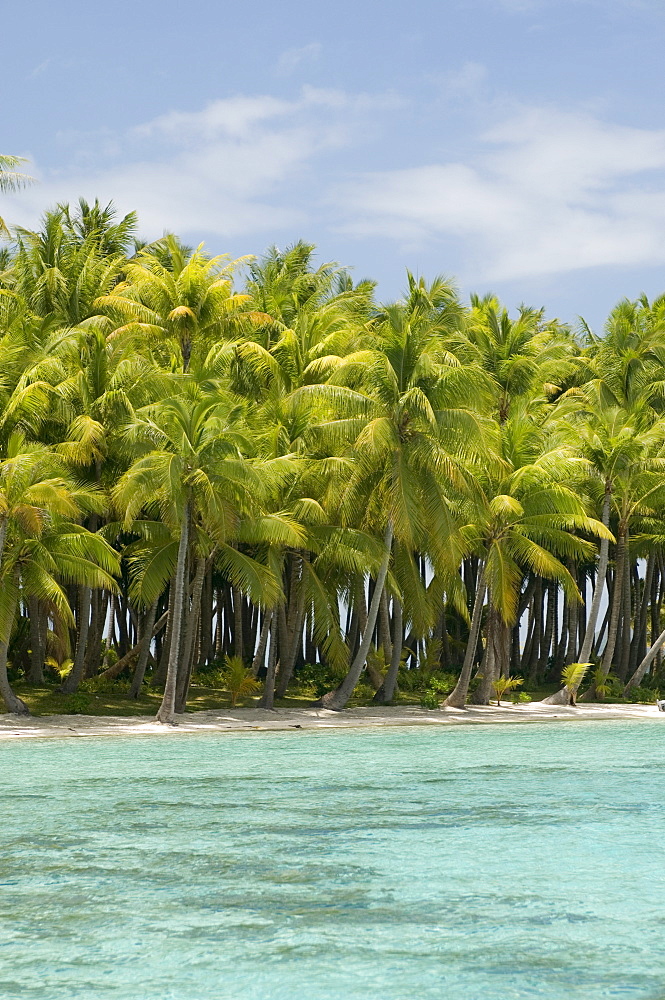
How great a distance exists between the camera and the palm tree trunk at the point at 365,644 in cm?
2608

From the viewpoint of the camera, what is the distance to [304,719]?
2555 centimetres

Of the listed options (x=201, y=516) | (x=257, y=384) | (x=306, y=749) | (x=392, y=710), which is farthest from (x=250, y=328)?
(x=306, y=749)

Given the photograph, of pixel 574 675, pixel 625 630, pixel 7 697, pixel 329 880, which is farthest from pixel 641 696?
pixel 329 880

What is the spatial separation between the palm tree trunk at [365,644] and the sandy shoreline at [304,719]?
35 centimetres

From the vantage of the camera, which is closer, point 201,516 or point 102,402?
point 201,516

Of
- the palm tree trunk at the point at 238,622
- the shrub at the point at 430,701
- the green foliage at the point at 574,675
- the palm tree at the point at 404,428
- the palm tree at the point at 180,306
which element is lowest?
the shrub at the point at 430,701

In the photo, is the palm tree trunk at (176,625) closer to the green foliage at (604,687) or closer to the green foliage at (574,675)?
the green foliage at (574,675)

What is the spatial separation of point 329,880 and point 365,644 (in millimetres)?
17498

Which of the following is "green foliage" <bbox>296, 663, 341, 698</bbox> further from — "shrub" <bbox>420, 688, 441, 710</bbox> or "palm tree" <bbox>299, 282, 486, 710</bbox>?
"palm tree" <bbox>299, 282, 486, 710</bbox>

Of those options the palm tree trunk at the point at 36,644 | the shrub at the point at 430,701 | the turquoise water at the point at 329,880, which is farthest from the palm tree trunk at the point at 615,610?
the palm tree trunk at the point at 36,644

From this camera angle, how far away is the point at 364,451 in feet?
83.3

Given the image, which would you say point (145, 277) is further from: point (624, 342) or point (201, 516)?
point (624, 342)

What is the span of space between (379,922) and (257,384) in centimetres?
2333

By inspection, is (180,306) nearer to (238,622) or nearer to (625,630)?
(238,622)
